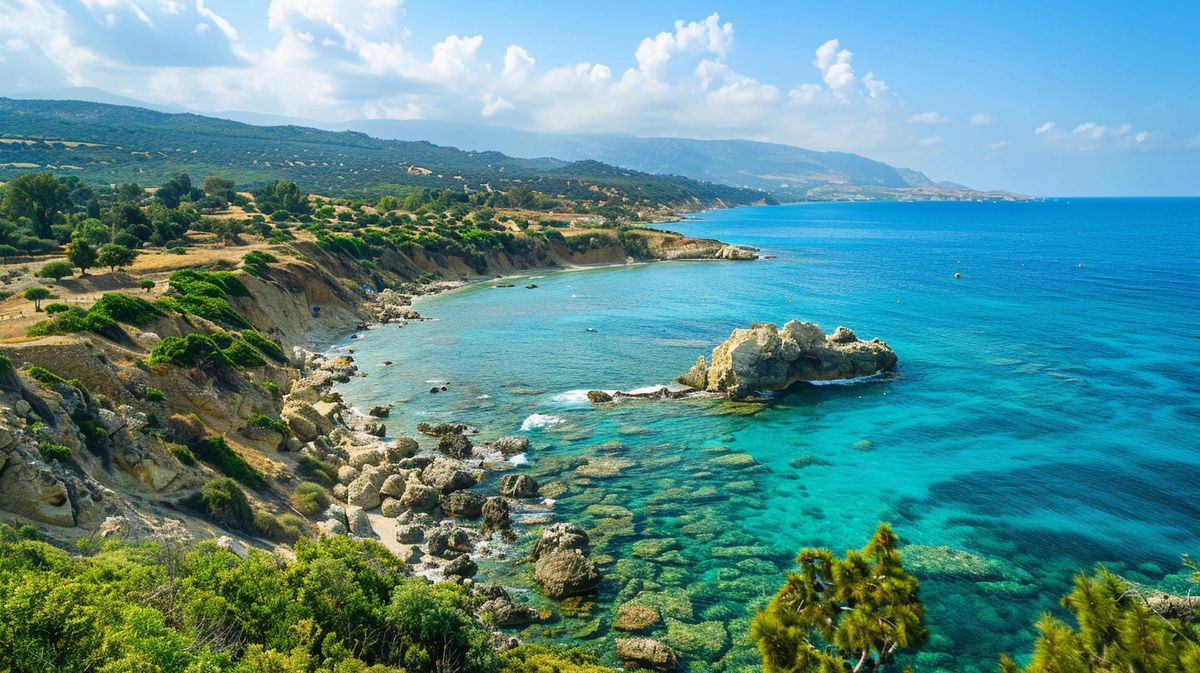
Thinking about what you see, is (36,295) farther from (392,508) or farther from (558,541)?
(558,541)

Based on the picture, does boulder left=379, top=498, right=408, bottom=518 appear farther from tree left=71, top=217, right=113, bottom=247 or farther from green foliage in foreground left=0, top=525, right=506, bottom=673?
tree left=71, top=217, right=113, bottom=247

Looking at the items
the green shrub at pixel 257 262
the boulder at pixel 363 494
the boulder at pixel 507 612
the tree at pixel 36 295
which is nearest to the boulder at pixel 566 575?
the boulder at pixel 507 612

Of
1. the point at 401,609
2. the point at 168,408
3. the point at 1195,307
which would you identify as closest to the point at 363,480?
the point at 168,408

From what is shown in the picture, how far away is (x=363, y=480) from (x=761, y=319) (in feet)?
194

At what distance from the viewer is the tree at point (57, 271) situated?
174 ft

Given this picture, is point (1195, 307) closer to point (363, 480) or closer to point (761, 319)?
point (761, 319)

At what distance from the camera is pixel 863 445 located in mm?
42531

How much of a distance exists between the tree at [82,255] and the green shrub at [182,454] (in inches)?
1521

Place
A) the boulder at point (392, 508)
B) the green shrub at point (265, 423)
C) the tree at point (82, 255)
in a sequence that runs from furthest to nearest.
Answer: the tree at point (82, 255) < the green shrub at point (265, 423) < the boulder at point (392, 508)

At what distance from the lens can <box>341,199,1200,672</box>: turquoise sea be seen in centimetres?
2695

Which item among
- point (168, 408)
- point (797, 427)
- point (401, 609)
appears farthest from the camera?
point (797, 427)

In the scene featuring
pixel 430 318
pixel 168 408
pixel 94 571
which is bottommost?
pixel 430 318

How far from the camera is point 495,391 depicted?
54.6 m

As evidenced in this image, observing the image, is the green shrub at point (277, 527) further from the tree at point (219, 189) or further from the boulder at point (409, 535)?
the tree at point (219, 189)
